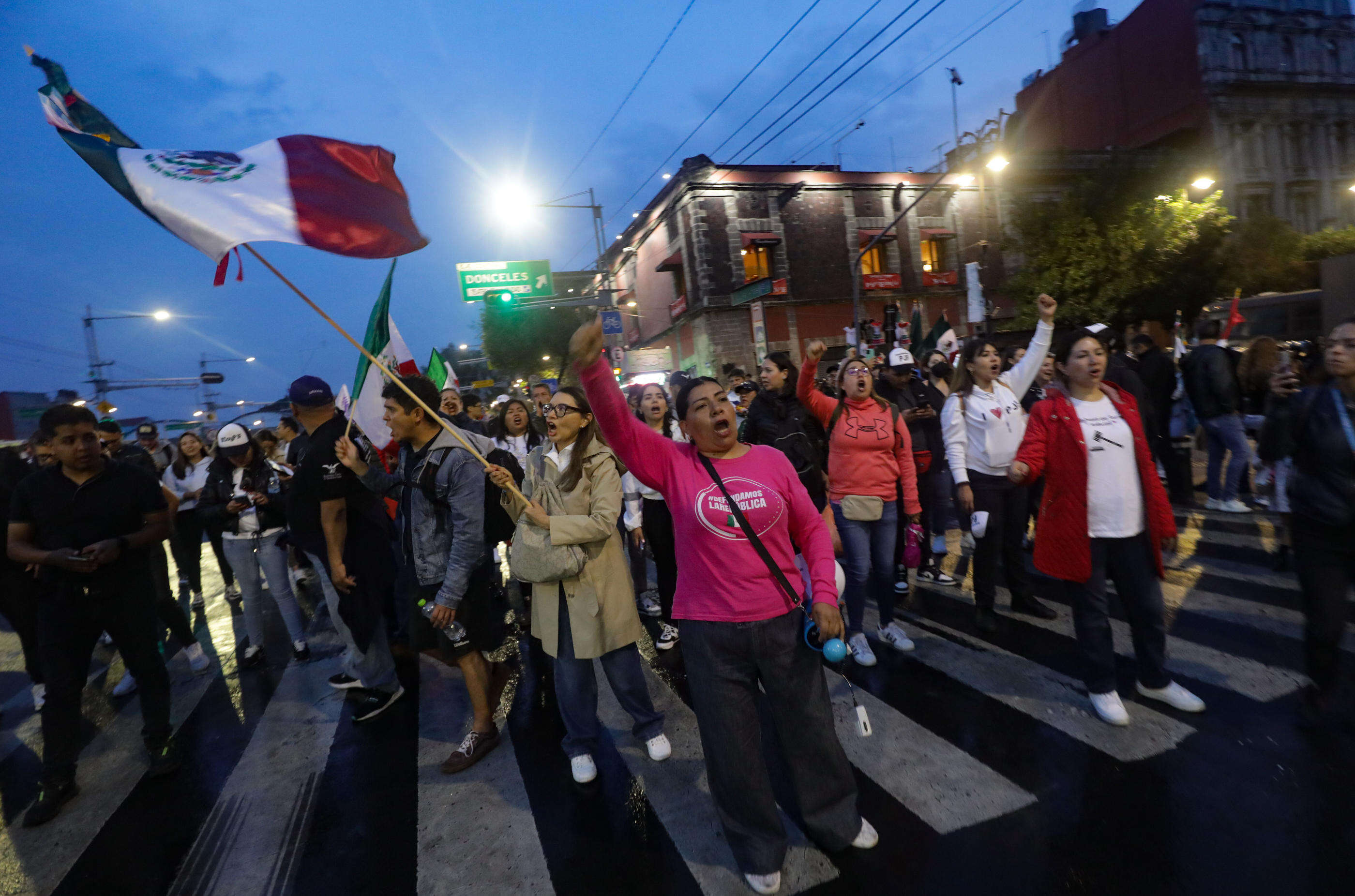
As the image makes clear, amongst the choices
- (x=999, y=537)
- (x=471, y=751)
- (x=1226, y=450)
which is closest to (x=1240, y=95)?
(x=1226, y=450)

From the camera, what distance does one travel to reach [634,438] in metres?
2.49

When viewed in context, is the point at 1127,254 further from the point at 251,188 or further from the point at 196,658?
the point at 196,658

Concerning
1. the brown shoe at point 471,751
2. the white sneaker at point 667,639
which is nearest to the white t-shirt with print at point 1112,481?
the white sneaker at point 667,639

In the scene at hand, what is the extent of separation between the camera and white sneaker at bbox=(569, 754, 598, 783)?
3.37 m

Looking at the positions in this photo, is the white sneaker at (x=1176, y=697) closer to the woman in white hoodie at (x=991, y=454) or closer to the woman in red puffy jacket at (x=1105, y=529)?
the woman in red puffy jacket at (x=1105, y=529)

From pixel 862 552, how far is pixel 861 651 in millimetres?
671

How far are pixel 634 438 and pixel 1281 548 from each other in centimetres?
582

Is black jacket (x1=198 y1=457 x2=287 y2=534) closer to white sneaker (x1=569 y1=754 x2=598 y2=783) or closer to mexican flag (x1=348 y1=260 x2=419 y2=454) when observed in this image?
mexican flag (x1=348 y1=260 x2=419 y2=454)

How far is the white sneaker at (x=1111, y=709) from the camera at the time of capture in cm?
332

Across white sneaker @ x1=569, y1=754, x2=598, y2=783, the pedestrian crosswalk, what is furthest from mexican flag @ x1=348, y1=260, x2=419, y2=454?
white sneaker @ x1=569, y1=754, x2=598, y2=783

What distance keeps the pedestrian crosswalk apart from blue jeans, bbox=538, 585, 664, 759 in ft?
0.65

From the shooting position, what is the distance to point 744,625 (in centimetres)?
242

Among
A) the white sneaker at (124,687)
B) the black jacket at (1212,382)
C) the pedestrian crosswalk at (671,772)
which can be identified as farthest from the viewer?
the black jacket at (1212,382)

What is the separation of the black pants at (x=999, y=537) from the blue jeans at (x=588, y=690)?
2631mm
